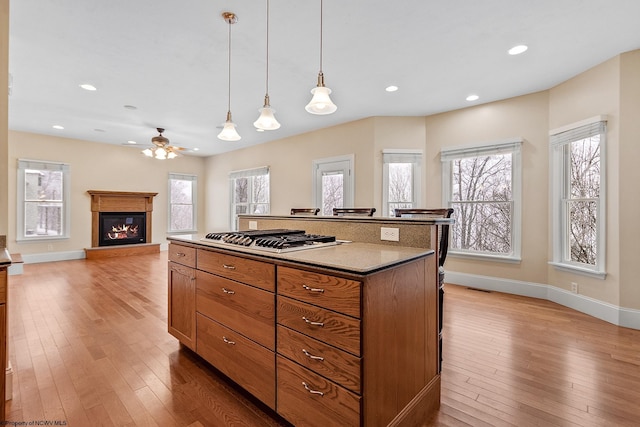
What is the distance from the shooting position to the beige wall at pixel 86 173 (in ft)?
20.2

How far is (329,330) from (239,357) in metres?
0.80

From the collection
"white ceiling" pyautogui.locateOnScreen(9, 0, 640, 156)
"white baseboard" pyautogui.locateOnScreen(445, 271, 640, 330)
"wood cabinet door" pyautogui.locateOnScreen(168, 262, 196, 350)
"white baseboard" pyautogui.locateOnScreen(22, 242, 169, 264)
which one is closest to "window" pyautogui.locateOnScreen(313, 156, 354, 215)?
"white ceiling" pyautogui.locateOnScreen(9, 0, 640, 156)

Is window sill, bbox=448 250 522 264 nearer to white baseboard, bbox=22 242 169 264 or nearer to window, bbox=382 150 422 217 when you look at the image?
window, bbox=382 150 422 217

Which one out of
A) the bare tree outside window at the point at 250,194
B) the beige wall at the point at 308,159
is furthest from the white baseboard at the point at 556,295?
the bare tree outside window at the point at 250,194

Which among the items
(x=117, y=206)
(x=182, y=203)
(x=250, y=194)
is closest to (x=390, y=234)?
(x=250, y=194)

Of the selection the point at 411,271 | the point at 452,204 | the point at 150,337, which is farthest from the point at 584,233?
the point at 150,337

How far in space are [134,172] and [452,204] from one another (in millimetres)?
7484

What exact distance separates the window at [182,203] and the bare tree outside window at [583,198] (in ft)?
27.7

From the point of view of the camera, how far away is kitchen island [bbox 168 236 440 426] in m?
1.24

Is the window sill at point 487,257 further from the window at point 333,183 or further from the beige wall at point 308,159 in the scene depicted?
the window at point 333,183

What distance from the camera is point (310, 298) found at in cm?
138

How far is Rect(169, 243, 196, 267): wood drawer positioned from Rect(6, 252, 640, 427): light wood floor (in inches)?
29.9

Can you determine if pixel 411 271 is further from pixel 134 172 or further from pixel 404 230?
pixel 134 172

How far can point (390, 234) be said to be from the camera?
1.95 metres
